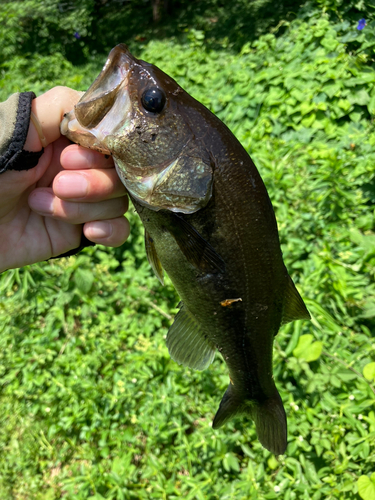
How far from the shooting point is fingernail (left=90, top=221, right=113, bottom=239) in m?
1.79

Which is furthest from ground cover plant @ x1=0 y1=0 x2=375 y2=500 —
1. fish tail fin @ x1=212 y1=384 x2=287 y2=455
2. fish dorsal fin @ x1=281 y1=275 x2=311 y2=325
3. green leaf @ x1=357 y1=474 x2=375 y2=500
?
fish dorsal fin @ x1=281 y1=275 x2=311 y2=325

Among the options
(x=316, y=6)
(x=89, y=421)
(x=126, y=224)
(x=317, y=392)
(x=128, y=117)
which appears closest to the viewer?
(x=128, y=117)

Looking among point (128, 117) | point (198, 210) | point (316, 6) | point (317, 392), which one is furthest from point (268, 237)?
point (316, 6)

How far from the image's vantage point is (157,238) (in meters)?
1.49

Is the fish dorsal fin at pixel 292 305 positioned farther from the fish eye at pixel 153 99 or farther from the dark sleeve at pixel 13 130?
the dark sleeve at pixel 13 130

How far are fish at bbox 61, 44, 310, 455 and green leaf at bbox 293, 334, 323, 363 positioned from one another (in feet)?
3.27

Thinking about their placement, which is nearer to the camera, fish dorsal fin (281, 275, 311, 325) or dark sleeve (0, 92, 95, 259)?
dark sleeve (0, 92, 95, 259)

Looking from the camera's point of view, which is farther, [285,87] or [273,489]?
[285,87]

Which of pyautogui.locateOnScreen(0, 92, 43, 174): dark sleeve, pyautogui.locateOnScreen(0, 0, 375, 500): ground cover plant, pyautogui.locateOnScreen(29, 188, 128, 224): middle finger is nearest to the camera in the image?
pyautogui.locateOnScreen(0, 92, 43, 174): dark sleeve

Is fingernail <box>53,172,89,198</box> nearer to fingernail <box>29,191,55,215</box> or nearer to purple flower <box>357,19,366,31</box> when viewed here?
fingernail <box>29,191,55,215</box>

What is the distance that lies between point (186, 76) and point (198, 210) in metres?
5.88

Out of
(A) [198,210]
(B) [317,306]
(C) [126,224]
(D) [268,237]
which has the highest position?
(A) [198,210]

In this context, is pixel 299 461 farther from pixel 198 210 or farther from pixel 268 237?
pixel 198 210

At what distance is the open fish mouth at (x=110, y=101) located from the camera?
1294 mm
